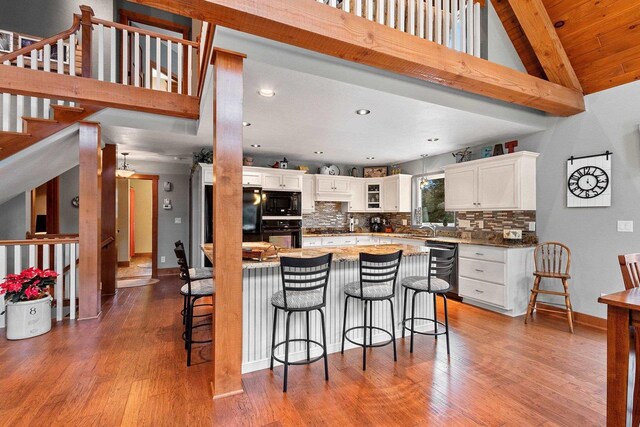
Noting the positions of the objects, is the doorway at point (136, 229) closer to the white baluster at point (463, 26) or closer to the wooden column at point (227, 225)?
the wooden column at point (227, 225)

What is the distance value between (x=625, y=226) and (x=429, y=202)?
294cm

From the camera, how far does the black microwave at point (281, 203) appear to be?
526 centimetres

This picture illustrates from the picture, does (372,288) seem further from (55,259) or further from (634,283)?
(55,259)

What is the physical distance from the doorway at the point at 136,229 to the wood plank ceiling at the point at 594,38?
6.18m

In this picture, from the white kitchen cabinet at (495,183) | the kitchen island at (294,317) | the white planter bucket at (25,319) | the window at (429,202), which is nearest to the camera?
the kitchen island at (294,317)

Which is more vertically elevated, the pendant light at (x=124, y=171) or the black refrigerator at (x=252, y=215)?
the pendant light at (x=124, y=171)

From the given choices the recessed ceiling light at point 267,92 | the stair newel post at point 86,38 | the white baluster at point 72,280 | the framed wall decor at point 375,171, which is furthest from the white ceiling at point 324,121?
the white baluster at point 72,280

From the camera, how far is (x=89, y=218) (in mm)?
3527

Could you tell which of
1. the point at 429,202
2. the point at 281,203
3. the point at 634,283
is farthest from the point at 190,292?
the point at 429,202

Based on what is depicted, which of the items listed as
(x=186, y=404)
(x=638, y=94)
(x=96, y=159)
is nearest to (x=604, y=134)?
(x=638, y=94)

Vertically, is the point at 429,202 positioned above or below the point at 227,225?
above

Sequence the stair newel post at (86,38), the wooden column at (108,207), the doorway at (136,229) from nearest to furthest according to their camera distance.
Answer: the stair newel post at (86,38) → the wooden column at (108,207) → the doorway at (136,229)

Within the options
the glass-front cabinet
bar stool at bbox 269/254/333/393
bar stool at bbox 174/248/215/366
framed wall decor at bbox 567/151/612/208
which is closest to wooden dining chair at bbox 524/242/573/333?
framed wall decor at bbox 567/151/612/208

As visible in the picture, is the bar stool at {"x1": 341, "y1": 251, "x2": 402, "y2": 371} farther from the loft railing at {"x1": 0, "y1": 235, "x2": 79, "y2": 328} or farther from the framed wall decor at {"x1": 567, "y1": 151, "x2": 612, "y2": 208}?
the loft railing at {"x1": 0, "y1": 235, "x2": 79, "y2": 328}
